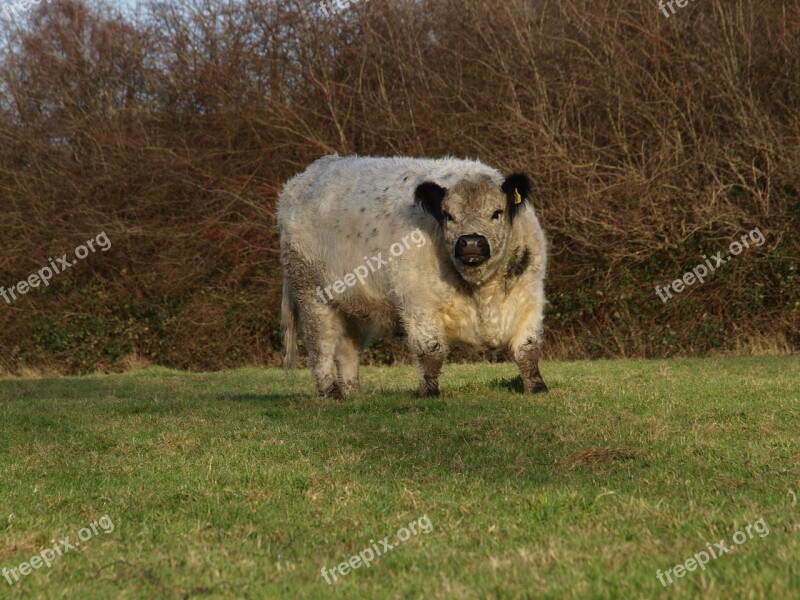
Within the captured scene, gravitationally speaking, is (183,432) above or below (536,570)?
above

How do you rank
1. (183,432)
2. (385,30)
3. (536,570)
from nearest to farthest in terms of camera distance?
(536,570), (183,432), (385,30)

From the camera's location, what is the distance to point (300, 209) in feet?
41.3

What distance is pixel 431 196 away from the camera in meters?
10.2

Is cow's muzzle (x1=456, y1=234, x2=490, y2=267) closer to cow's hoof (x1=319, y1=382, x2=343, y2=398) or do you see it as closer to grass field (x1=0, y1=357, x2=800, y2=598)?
grass field (x1=0, y1=357, x2=800, y2=598)

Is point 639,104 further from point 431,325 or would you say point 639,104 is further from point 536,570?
point 536,570

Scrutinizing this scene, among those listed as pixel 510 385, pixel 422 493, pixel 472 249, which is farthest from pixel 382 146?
pixel 422 493

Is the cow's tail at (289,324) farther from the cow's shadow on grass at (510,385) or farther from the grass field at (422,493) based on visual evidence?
the cow's shadow on grass at (510,385)

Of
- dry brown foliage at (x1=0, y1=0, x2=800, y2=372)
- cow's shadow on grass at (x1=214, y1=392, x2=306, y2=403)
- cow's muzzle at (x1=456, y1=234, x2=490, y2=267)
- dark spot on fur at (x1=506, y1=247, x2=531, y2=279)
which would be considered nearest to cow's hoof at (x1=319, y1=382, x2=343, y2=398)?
cow's shadow on grass at (x1=214, y1=392, x2=306, y2=403)

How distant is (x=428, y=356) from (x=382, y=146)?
11.6m

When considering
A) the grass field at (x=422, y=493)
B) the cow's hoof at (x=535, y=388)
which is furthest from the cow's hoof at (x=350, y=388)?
the cow's hoof at (x=535, y=388)

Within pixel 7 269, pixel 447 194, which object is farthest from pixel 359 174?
pixel 7 269

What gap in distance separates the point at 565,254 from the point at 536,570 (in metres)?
15.2

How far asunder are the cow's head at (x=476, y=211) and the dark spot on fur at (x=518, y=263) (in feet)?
0.54

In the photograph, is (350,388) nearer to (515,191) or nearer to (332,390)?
(332,390)
